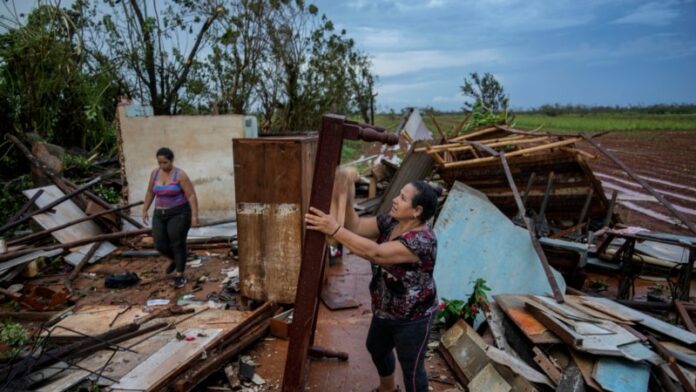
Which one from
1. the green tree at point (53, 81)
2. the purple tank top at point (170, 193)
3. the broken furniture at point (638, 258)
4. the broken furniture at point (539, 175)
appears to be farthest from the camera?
the green tree at point (53, 81)

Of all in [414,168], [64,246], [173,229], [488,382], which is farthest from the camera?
[414,168]

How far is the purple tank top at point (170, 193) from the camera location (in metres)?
5.73

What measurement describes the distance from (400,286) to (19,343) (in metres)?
4.05

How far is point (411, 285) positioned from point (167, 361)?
2275mm

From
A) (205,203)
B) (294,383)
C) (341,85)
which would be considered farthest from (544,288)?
(341,85)

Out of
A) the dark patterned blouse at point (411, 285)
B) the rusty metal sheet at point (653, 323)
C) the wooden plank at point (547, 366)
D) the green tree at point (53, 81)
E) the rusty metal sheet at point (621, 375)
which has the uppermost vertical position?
the green tree at point (53, 81)

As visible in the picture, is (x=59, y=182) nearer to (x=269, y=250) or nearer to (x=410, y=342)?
(x=269, y=250)

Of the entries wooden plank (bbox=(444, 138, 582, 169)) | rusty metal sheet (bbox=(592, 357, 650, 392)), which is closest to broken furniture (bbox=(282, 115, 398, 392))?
rusty metal sheet (bbox=(592, 357, 650, 392))

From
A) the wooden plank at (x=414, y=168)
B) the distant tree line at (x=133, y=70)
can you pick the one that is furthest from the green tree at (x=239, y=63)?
the wooden plank at (x=414, y=168)

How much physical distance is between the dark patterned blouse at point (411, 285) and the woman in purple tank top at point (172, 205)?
377 cm

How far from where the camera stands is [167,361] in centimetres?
365

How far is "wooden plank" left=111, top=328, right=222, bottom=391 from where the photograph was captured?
3.31 metres

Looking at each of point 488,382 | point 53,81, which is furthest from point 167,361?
point 53,81

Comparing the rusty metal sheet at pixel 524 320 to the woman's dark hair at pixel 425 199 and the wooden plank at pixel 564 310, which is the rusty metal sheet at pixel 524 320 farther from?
the woman's dark hair at pixel 425 199
